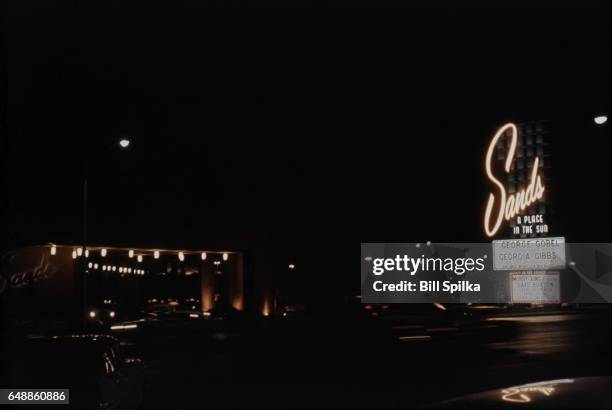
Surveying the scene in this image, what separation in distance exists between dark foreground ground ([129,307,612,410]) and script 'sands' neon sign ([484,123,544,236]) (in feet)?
67.0

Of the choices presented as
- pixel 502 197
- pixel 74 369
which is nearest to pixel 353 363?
pixel 74 369

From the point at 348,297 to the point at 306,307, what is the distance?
926 mm

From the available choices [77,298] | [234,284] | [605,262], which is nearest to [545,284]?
[605,262]

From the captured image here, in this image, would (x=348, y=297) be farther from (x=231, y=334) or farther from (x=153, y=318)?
(x=153, y=318)

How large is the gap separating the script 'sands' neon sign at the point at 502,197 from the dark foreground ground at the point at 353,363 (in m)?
20.4

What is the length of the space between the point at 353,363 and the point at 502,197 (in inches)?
1172

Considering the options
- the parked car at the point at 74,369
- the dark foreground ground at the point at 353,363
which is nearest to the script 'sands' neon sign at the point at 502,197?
the dark foreground ground at the point at 353,363

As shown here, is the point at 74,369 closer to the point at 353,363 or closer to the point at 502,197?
the point at 353,363

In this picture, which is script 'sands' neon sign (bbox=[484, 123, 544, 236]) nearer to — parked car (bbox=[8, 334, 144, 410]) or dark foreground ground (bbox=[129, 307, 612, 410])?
dark foreground ground (bbox=[129, 307, 612, 410])

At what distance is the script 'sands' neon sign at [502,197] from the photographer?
45281mm

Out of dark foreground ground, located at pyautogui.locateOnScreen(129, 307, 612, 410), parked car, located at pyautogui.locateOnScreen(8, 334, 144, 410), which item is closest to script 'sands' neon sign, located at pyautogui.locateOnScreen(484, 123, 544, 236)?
dark foreground ground, located at pyautogui.locateOnScreen(129, 307, 612, 410)

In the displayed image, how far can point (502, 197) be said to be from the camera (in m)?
44.4

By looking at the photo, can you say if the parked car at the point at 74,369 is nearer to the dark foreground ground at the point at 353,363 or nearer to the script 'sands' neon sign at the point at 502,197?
the dark foreground ground at the point at 353,363

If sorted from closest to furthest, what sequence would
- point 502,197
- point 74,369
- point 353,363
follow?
1. point 74,369
2. point 353,363
3. point 502,197
